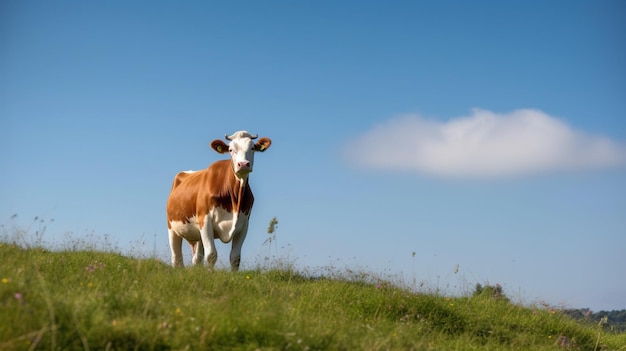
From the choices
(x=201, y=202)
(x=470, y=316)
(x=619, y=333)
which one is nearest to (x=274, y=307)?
(x=470, y=316)

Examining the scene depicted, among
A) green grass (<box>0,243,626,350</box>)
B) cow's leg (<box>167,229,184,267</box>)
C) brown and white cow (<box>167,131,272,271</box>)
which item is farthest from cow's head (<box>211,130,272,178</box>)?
cow's leg (<box>167,229,184,267</box>)

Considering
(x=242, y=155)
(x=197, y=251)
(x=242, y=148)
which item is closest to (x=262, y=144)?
(x=242, y=148)

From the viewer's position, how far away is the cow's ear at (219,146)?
13765mm

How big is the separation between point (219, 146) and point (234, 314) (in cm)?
709

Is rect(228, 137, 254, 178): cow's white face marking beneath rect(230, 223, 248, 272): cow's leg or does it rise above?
above

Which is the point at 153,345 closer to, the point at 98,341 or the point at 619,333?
the point at 98,341

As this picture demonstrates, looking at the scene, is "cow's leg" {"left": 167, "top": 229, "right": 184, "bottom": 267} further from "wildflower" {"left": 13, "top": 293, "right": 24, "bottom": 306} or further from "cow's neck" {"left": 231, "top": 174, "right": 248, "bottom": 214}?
"wildflower" {"left": 13, "top": 293, "right": 24, "bottom": 306}

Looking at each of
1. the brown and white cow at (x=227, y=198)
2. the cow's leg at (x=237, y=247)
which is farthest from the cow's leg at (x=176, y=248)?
the cow's leg at (x=237, y=247)

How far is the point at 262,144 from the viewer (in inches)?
541

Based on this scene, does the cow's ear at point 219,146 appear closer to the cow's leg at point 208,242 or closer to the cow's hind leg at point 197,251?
the cow's leg at point 208,242

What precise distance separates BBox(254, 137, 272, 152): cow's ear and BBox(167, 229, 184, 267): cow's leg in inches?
134

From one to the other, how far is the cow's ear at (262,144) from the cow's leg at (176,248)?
3.39 metres

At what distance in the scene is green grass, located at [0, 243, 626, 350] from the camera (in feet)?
20.7

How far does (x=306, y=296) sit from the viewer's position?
10656mm
